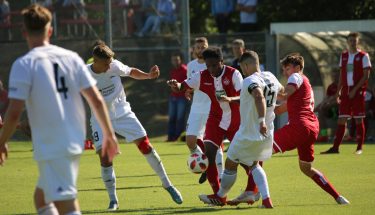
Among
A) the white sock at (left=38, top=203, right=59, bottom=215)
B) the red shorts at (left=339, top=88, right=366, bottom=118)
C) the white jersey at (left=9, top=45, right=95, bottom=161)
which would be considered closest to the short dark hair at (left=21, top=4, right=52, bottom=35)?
the white jersey at (left=9, top=45, right=95, bottom=161)

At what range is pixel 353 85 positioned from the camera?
733 inches

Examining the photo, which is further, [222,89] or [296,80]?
[222,89]

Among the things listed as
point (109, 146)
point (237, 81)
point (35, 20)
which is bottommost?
point (237, 81)

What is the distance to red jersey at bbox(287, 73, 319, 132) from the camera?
36.3 ft

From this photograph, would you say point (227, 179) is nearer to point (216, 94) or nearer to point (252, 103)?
point (252, 103)

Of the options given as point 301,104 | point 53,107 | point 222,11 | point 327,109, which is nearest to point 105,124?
point 53,107

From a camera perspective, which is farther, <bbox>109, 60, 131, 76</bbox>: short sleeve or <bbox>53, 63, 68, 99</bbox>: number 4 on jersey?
<bbox>109, 60, 131, 76</bbox>: short sleeve

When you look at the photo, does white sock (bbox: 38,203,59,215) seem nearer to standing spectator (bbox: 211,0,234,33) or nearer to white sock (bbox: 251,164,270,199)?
white sock (bbox: 251,164,270,199)

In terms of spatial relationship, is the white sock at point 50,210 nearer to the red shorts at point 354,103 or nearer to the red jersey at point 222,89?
the red jersey at point 222,89

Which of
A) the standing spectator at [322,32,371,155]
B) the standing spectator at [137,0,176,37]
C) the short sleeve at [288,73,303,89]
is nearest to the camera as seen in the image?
the short sleeve at [288,73,303,89]

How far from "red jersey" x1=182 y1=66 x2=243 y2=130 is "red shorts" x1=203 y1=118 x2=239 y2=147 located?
39 mm

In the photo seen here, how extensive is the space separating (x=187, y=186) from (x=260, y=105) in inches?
145

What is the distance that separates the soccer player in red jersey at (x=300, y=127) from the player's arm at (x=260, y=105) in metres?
1.18

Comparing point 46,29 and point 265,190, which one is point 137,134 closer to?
point 265,190
